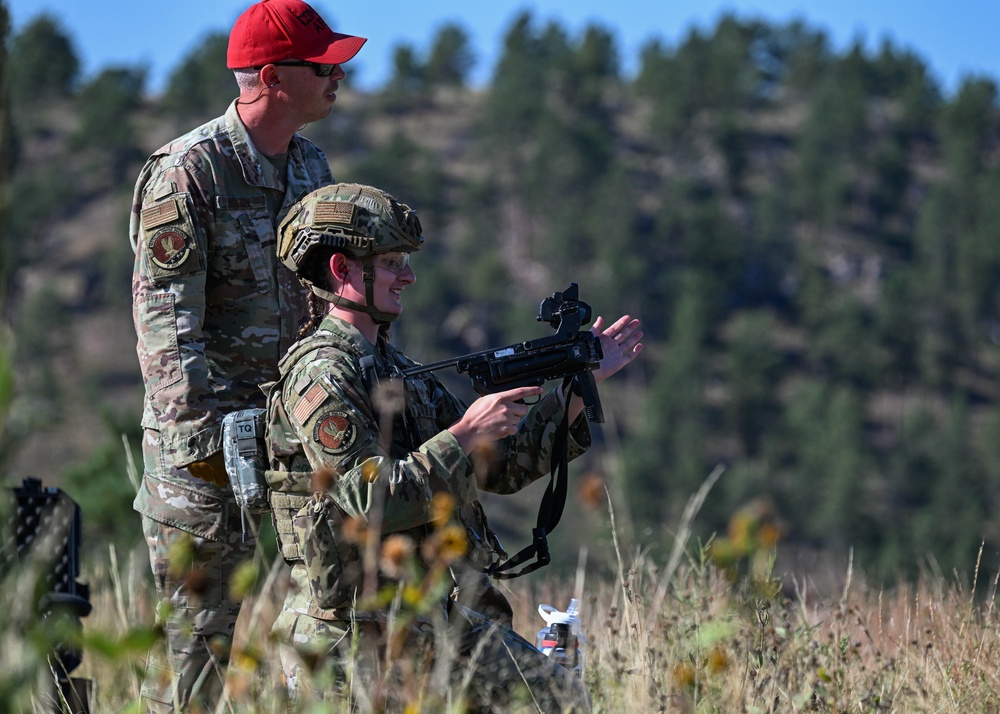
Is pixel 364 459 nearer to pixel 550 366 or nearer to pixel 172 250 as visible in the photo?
pixel 550 366

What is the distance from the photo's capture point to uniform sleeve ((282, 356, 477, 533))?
2.78 m

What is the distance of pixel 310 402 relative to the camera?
9.41 feet

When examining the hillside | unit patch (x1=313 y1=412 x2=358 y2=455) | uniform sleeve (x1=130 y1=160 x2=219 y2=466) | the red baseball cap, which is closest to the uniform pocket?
uniform sleeve (x1=130 y1=160 x2=219 y2=466)

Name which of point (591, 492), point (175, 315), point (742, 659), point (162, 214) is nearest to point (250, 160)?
point (162, 214)

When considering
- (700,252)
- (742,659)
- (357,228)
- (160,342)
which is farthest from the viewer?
(700,252)

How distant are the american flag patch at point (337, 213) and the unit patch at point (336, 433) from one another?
0.47 m

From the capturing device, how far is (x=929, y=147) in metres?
110

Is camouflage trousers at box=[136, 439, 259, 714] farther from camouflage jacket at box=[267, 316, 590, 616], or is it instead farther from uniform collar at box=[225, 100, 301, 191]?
uniform collar at box=[225, 100, 301, 191]

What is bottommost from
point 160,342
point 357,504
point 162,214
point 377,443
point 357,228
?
point 357,504

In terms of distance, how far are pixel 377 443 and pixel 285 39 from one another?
1.38 meters

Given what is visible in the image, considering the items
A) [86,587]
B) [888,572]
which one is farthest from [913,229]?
[86,587]

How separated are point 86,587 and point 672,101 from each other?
9676 cm

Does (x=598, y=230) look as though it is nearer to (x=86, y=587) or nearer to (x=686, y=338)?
(x=686, y=338)

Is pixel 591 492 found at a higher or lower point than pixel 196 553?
higher
